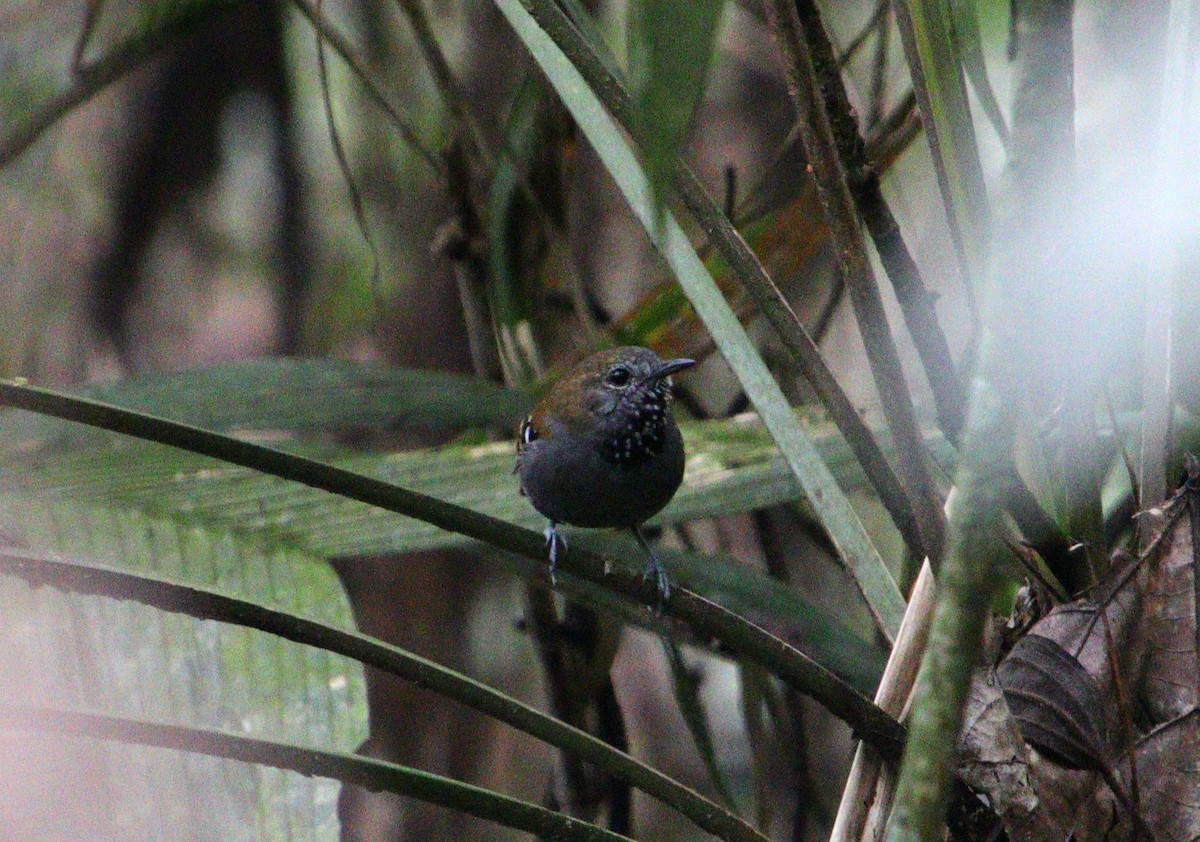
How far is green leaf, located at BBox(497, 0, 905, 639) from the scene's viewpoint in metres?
1.41

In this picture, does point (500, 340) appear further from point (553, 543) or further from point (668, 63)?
point (668, 63)

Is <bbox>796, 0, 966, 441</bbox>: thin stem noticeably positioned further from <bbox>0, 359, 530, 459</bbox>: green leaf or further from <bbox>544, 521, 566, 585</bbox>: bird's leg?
<bbox>0, 359, 530, 459</bbox>: green leaf

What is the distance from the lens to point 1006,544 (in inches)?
53.2

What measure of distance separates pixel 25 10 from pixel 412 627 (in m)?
2.83

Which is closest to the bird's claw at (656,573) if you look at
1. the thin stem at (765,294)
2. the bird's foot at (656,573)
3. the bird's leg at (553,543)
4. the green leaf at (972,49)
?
the bird's foot at (656,573)

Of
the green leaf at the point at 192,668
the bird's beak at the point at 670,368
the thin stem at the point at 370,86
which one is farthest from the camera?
the thin stem at the point at 370,86

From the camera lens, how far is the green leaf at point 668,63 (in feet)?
1.67

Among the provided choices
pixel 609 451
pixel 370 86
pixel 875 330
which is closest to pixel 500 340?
→ pixel 370 86

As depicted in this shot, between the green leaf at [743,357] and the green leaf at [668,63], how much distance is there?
2.63 ft

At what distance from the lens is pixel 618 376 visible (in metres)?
2.46

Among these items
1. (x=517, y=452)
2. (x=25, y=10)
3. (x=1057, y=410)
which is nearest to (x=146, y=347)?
(x=25, y=10)

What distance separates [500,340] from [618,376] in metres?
0.83

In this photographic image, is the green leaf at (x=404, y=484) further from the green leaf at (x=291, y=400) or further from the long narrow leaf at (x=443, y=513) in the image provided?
the long narrow leaf at (x=443, y=513)

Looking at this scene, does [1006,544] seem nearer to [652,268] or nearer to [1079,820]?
[1079,820]
